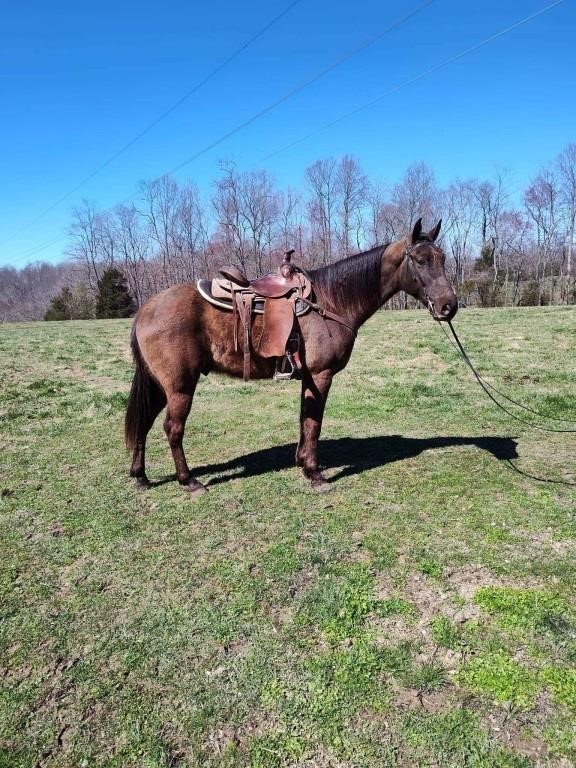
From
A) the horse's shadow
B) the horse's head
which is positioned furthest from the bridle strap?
the horse's shadow

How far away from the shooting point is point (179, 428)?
4.73m

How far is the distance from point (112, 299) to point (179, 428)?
3475 cm

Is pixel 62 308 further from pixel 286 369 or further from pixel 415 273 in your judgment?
pixel 415 273

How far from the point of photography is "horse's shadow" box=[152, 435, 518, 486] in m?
5.31

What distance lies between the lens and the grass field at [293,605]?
7.03ft

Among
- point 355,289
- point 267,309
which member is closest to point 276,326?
point 267,309

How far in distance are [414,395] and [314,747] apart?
6988 mm

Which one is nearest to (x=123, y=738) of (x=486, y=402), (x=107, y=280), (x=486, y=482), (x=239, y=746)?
(x=239, y=746)

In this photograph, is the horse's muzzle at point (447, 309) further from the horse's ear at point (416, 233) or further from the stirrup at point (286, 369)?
the stirrup at point (286, 369)

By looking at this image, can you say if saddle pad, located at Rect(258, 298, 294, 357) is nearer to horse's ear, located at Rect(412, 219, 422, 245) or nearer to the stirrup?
the stirrup

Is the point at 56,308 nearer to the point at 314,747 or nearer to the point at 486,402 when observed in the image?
the point at 486,402

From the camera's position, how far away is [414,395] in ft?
28.1

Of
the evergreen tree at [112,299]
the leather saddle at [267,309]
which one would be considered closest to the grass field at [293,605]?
the leather saddle at [267,309]

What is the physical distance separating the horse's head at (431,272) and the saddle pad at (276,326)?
123cm
